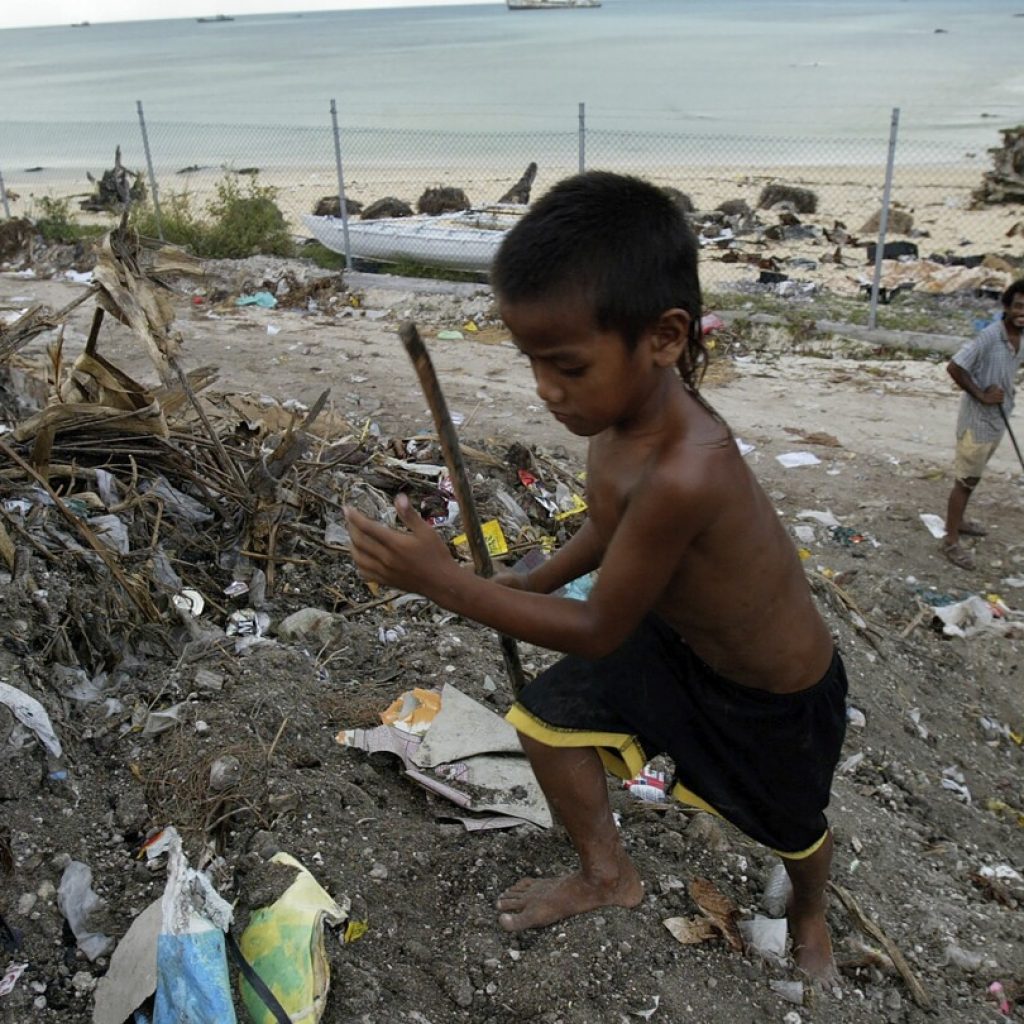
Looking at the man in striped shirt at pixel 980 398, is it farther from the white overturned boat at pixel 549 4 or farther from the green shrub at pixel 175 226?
the white overturned boat at pixel 549 4

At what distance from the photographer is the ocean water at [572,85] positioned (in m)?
32.3

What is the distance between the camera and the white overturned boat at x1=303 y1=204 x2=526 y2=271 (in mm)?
11242

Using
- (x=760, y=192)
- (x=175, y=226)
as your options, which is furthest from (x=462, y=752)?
(x=760, y=192)

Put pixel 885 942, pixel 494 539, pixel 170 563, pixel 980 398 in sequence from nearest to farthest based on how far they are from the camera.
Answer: pixel 885 942, pixel 170 563, pixel 494 539, pixel 980 398

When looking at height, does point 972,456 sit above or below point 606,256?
below

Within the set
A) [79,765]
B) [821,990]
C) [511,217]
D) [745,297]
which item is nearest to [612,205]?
[821,990]

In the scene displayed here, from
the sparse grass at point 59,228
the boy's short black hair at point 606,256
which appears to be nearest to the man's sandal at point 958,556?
the boy's short black hair at point 606,256

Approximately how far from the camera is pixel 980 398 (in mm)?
5023

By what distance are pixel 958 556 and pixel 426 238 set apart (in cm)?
781

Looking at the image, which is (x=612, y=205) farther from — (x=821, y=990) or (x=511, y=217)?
(x=511, y=217)

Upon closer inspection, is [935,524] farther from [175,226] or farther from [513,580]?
[175,226]

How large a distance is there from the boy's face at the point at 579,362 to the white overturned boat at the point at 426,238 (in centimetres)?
949

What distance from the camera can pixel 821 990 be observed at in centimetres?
222

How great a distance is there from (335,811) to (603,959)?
753 millimetres
